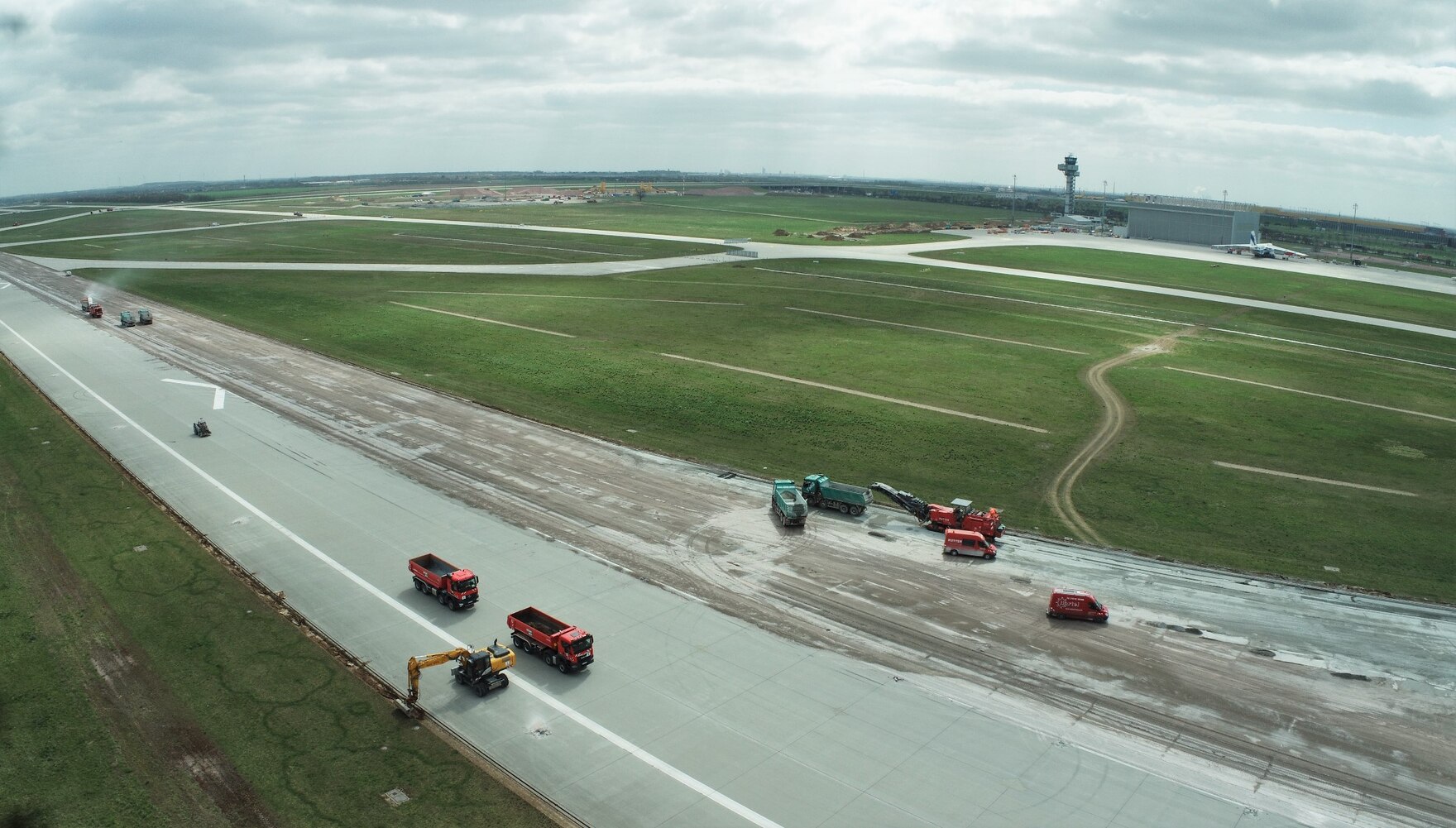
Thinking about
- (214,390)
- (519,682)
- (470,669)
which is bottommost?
(519,682)

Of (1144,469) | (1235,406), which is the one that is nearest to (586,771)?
(1144,469)

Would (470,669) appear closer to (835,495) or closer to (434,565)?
(434,565)

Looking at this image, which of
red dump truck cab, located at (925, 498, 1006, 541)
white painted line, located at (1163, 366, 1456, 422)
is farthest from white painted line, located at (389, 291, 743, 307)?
red dump truck cab, located at (925, 498, 1006, 541)

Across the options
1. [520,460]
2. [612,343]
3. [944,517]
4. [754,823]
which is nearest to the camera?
[754,823]

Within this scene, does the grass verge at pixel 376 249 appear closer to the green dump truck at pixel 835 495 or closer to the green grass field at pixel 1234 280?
the green grass field at pixel 1234 280

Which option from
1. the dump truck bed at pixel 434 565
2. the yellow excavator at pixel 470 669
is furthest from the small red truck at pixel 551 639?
the dump truck bed at pixel 434 565

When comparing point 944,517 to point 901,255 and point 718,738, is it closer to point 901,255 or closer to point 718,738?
point 718,738

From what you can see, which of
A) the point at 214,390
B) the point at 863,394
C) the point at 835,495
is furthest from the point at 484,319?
the point at 835,495
